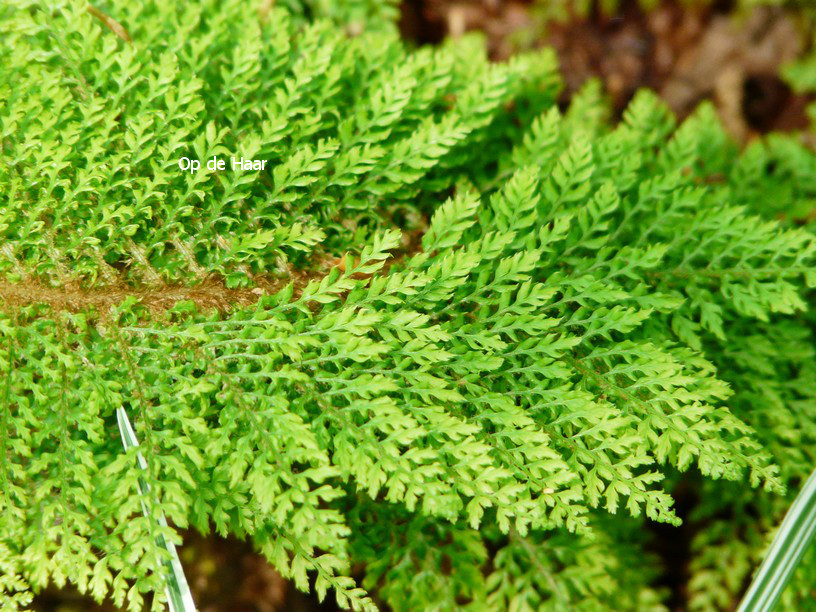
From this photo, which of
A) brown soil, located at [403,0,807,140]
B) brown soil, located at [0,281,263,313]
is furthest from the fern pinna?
brown soil, located at [403,0,807,140]

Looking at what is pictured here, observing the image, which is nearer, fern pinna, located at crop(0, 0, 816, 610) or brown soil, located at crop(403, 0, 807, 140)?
fern pinna, located at crop(0, 0, 816, 610)

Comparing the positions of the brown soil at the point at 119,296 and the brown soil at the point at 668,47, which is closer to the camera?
the brown soil at the point at 119,296

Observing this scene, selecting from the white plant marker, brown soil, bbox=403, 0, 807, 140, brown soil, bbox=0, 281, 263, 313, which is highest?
brown soil, bbox=403, 0, 807, 140

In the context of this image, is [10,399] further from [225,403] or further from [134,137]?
[134,137]

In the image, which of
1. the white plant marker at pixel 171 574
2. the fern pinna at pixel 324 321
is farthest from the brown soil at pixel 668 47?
the white plant marker at pixel 171 574

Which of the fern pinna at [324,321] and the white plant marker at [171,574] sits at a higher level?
the fern pinna at [324,321]

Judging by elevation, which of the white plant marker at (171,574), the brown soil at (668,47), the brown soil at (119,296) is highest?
the brown soil at (668,47)

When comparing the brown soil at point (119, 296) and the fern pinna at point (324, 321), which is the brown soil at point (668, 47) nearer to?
the fern pinna at point (324, 321)

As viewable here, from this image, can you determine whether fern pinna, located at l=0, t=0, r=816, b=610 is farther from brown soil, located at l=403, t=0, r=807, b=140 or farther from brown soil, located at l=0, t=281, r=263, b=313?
brown soil, located at l=403, t=0, r=807, b=140

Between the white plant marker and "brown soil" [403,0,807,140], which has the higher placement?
"brown soil" [403,0,807,140]
